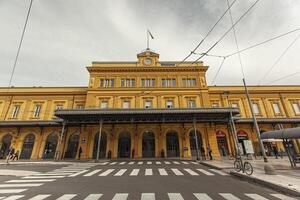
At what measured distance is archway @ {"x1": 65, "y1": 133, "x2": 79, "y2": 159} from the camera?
2561 cm

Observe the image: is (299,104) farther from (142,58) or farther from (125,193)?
(125,193)

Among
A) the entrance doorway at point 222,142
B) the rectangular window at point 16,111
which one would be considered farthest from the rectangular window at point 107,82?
the entrance doorway at point 222,142

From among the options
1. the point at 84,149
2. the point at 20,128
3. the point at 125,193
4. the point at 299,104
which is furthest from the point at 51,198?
the point at 299,104

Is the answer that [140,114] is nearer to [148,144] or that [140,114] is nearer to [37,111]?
[148,144]

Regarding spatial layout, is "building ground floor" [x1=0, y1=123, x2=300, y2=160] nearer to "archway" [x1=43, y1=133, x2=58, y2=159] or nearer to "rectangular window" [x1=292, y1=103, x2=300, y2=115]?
"archway" [x1=43, y1=133, x2=58, y2=159]

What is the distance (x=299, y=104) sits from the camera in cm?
2958

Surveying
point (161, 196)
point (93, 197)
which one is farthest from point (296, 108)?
point (93, 197)

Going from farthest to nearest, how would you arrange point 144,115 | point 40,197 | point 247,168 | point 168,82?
1. point 168,82
2. point 144,115
3. point 247,168
4. point 40,197

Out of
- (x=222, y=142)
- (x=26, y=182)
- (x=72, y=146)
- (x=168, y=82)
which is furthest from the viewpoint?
(x=168, y=82)

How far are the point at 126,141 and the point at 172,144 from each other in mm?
7186

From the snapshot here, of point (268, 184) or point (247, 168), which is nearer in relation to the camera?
point (268, 184)

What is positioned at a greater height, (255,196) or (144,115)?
(144,115)

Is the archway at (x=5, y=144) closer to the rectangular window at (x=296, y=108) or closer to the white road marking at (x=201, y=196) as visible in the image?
the white road marking at (x=201, y=196)

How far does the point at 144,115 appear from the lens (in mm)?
22969
